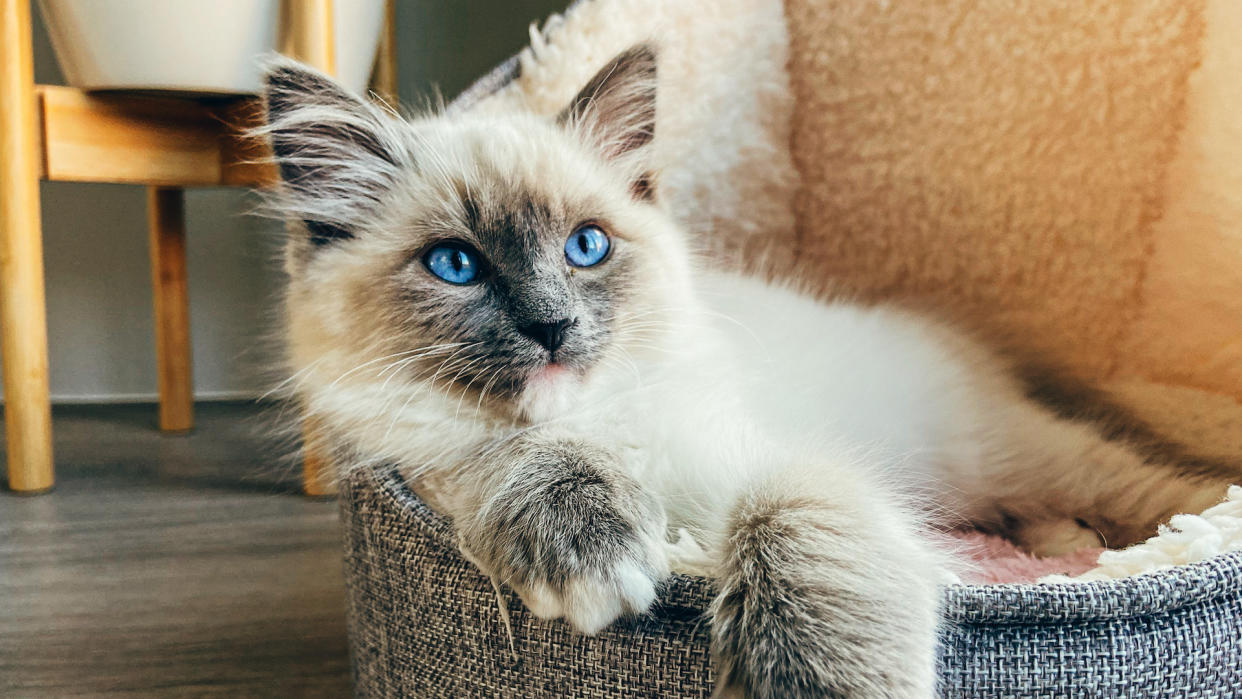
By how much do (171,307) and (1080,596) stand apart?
2.71m

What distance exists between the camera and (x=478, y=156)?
1.17m

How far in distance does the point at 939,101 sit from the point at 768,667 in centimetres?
140

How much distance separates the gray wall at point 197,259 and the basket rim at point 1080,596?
2.50 meters

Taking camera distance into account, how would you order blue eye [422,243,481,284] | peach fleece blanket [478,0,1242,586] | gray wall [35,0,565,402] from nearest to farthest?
blue eye [422,243,481,284]
peach fleece blanket [478,0,1242,586]
gray wall [35,0,565,402]

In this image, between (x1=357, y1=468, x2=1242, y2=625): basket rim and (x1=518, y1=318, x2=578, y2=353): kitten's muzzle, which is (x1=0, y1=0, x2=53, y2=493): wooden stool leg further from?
(x1=357, y1=468, x2=1242, y2=625): basket rim

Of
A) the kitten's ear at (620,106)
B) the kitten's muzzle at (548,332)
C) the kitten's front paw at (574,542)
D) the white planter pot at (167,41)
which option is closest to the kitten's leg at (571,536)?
the kitten's front paw at (574,542)

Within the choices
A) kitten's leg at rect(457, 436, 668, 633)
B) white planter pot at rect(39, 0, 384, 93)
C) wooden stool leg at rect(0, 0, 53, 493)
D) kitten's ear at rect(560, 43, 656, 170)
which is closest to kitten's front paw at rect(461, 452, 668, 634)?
kitten's leg at rect(457, 436, 668, 633)

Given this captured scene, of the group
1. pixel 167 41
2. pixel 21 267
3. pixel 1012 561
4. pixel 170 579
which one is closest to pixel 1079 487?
pixel 1012 561

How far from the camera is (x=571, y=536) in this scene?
783 mm

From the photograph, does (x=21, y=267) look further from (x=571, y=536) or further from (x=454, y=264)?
(x=571, y=536)

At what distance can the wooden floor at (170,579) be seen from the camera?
135 cm

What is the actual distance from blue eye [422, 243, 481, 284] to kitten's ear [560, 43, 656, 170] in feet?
1.09

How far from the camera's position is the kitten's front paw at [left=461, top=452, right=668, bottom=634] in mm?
749

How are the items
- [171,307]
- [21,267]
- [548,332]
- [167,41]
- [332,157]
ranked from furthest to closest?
[171,307] → [21,267] → [167,41] → [332,157] → [548,332]
